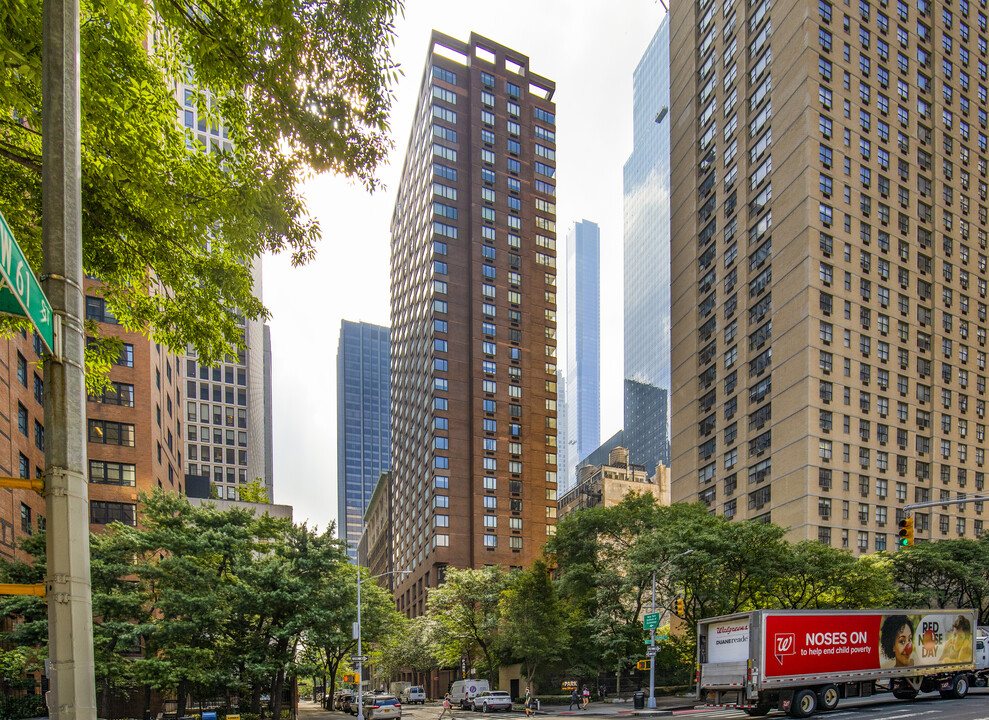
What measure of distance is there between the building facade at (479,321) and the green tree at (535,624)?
39.1m

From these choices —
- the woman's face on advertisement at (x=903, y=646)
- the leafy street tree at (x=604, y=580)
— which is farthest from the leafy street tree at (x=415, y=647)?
the woman's face on advertisement at (x=903, y=646)

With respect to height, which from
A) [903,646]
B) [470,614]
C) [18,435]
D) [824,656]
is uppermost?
[18,435]

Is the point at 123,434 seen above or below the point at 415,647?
above

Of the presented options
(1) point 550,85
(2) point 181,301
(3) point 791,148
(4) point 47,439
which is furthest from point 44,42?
(1) point 550,85

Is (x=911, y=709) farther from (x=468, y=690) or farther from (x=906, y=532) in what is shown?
(x=468, y=690)

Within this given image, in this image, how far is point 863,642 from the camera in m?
25.9

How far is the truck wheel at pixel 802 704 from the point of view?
2448 centimetres

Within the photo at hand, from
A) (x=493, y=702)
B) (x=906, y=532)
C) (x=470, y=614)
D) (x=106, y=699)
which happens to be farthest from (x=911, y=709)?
(x=470, y=614)

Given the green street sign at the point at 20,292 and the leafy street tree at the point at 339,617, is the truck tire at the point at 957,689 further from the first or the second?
the green street sign at the point at 20,292

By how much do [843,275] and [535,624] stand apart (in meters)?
45.8

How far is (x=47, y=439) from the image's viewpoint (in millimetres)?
4602

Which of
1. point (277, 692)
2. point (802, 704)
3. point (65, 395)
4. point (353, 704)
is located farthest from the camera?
point (353, 704)

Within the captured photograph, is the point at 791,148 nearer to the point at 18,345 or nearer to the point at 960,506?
the point at 960,506

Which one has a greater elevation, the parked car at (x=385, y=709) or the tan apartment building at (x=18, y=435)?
the tan apartment building at (x=18, y=435)
